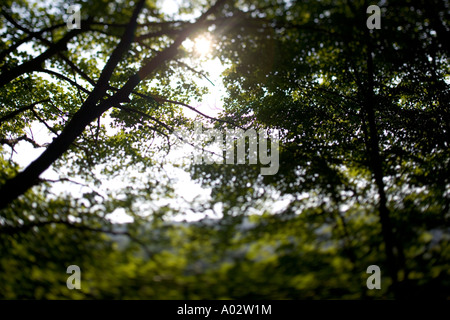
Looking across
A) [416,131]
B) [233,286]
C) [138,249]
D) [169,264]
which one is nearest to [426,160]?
[416,131]

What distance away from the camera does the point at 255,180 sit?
797 centimetres

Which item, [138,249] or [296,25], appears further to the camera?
[296,25]

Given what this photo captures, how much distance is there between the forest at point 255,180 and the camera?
382 centimetres

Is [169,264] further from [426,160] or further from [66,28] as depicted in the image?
[426,160]

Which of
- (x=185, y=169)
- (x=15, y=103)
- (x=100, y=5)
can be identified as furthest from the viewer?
(x=15, y=103)

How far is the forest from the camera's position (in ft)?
12.5

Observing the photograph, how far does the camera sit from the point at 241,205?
6.45 metres

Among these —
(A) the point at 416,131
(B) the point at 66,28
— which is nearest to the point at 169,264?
(B) the point at 66,28

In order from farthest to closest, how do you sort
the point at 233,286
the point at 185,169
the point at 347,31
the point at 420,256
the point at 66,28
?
the point at 185,169
the point at 66,28
the point at 347,31
the point at 420,256
the point at 233,286

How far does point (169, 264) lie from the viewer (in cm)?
372

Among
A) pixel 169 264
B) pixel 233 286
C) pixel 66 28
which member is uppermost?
pixel 66 28

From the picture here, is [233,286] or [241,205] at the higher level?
[241,205]
